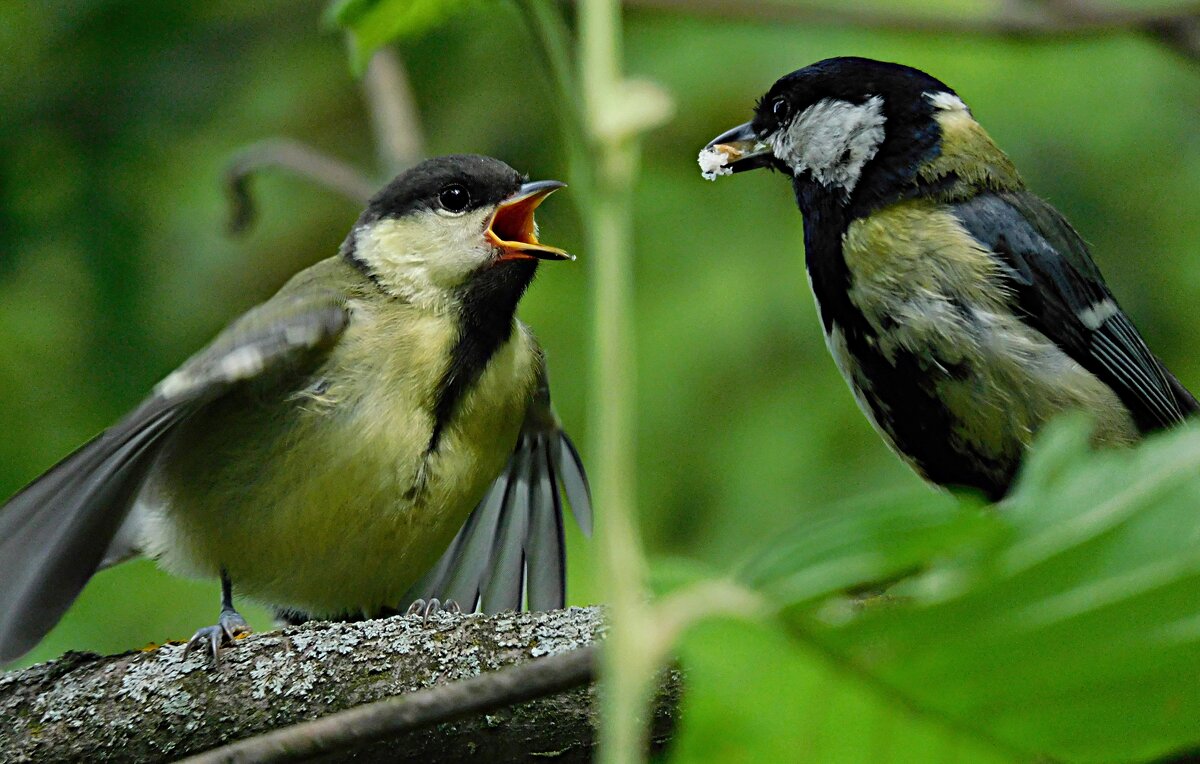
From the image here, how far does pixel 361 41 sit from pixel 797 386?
2.98 m

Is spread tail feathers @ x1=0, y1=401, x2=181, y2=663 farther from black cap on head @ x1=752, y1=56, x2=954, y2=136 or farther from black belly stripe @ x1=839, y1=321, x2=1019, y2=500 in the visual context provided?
black cap on head @ x1=752, y1=56, x2=954, y2=136

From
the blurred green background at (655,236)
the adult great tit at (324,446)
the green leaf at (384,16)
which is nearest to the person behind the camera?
the green leaf at (384,16)

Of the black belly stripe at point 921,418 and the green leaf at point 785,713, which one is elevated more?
the green leaf at point 785,713

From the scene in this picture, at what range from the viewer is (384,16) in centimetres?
103

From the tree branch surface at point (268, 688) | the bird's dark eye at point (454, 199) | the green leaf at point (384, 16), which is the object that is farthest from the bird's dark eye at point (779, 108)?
the green leaf at point (384, 16)

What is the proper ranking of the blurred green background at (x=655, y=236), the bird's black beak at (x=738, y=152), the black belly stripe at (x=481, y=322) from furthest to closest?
the blurred green background at (x=655, y=236) < the bird's black beak at (x=738, y=152) < the black belly stripe at (x=481, y=322)

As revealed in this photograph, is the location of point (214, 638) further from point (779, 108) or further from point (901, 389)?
point (779, 108)

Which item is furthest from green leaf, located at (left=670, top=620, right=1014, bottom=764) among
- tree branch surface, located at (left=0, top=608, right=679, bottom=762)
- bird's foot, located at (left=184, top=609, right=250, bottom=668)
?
bird's foot, located at (left=184, top=609, right=250, bottom=668)

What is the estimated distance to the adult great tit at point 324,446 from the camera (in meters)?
2.21

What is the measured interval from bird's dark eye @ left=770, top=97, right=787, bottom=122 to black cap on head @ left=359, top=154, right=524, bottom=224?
606mm

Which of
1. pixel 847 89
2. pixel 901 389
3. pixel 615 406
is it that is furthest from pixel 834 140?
pixel 615 406

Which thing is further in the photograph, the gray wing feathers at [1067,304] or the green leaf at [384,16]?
the gray wing feathers at [1067,304]

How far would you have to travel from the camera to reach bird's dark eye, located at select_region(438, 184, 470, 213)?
9.79ft

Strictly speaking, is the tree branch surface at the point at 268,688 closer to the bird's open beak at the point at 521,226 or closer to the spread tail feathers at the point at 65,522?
the spread tail feathers at the point at 65,522
